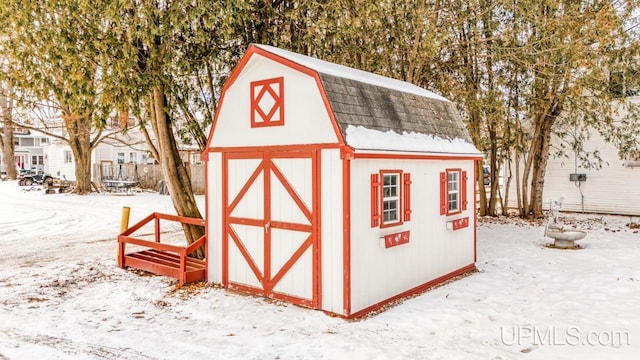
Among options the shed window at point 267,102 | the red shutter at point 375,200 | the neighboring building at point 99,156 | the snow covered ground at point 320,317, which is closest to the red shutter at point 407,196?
the red shutter at point 375,200

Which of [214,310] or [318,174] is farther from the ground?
[318,174]

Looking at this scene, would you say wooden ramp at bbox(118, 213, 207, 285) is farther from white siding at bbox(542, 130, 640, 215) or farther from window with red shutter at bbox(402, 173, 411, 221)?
white siding at bbox(542, 130, 640, 215)

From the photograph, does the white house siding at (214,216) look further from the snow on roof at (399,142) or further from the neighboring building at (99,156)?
the neighboring building at (99,156)

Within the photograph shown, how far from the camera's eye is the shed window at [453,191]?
845 centimetres

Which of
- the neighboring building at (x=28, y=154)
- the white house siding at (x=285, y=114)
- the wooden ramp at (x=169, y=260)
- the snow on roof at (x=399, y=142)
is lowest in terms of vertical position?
the wooden ramp at (x=169, y=260)

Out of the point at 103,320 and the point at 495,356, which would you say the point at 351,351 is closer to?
the point at 495,356

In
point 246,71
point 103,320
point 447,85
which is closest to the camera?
point 103,320

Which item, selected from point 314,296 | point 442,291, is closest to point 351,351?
point 314,296

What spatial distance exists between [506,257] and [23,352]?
942 cm

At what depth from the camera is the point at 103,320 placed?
6414 mm

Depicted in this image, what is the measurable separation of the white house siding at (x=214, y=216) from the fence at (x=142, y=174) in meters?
19.1

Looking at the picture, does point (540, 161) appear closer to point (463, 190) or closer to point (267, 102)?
point (463, 190)

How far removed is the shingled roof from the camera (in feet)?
21.7

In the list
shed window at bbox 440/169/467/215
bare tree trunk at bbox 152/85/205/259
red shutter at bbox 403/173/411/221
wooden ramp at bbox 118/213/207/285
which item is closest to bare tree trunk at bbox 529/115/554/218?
shed window at bbox 440/169/467/215
